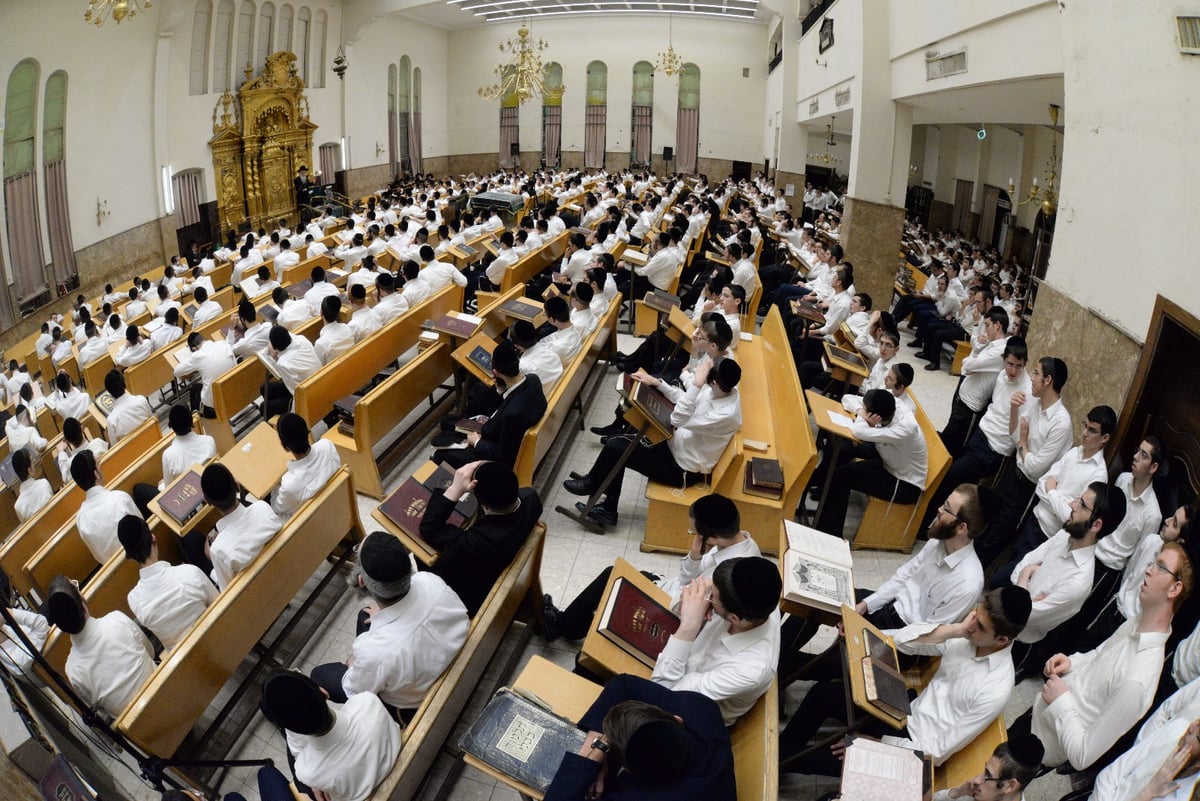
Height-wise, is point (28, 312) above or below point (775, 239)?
below

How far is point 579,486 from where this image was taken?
532 cm

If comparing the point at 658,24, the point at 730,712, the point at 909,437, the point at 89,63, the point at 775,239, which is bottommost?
the point at 730,712

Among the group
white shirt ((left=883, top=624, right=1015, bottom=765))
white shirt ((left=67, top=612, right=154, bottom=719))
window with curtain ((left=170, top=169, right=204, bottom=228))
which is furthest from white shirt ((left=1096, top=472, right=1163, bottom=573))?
window with curtain ((left=170, top=169, right=204, bottom=228))

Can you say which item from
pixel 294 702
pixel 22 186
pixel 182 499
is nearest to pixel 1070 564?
pixel 294 702

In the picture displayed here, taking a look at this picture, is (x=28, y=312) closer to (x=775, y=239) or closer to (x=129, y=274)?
(x=129, y=274)

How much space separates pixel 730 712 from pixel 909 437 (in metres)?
2.66

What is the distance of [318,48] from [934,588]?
23490 millimetres

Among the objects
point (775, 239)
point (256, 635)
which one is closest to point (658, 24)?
point (775, 239)

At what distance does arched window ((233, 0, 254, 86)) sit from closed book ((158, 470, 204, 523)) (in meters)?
17.3

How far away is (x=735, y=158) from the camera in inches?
1127

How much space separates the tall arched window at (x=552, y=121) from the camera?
28922 mm

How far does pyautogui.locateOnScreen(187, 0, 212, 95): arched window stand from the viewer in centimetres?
1599

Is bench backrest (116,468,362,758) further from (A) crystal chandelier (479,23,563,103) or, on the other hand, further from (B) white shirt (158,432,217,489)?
(A) crystal chandelier (479,23,563,103)

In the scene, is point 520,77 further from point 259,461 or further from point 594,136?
point 259,461
